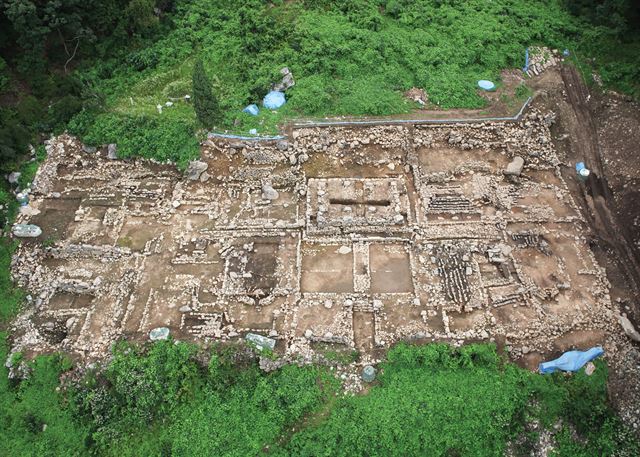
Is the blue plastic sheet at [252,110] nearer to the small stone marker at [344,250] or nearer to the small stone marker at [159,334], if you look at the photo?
the small stone marker at [344,250]

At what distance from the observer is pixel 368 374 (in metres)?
19.8

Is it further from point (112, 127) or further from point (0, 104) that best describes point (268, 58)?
point (0, 104)

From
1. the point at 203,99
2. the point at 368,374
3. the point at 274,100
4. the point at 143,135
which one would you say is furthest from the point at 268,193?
the point at 368,374

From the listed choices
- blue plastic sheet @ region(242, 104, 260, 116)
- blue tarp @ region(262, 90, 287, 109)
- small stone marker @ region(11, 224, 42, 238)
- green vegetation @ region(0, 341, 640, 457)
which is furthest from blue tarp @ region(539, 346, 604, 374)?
small stone marker @ region(11, 224, 42, 238)

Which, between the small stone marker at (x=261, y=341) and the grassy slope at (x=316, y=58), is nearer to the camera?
the small stone marker at (x=261, y=341)

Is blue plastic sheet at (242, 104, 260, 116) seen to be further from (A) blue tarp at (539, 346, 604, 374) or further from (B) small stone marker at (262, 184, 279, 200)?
(A) blue tarp at (539, 346, 604, 374)

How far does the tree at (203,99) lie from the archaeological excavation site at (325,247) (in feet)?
5.37

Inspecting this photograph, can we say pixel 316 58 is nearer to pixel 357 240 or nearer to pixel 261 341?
pixel 357 240

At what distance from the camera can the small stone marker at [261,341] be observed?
20656 millimetres

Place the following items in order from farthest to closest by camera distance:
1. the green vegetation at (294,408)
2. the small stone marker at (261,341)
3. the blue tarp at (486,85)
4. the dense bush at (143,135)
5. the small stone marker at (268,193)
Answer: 1. the blue tarp at (486,85)
2. the dense bush at (143,135)
3. the small stone marker at (268,193)
4. the small stone marker at (261,341)
5. the green vegetation at (294,408)

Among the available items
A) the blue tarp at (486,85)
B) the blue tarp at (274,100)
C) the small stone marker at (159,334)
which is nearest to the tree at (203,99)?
the blue tarp at (274,100)

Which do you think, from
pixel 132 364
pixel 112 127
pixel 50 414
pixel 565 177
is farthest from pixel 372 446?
pixel 112 127

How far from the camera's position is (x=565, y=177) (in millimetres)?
27031

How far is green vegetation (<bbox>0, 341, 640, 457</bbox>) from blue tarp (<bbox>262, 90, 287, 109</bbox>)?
15.5m
